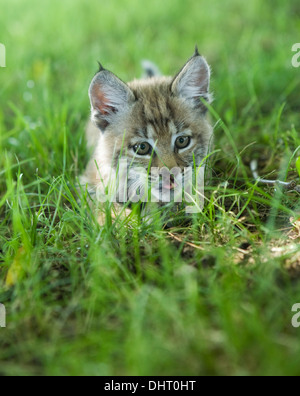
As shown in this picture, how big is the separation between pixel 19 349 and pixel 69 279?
0.48 m

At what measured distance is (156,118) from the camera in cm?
296

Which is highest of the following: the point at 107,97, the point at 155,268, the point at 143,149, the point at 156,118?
the point at 107,97

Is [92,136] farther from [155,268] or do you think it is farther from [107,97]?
[155,268]

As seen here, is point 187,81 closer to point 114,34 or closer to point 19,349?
point 19,349

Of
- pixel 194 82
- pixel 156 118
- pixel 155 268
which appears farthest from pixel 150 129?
pixel 155 268

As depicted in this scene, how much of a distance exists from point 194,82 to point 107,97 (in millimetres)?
700

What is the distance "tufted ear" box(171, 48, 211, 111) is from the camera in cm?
305

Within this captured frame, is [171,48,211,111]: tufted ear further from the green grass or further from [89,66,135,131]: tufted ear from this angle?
the green grass

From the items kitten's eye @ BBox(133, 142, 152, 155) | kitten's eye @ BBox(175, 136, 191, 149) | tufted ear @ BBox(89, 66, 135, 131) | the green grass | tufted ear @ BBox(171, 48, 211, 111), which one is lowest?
the green grass

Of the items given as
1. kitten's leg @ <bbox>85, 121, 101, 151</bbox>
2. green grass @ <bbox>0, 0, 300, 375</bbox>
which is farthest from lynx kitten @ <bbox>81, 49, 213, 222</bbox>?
kitten's leg @ <bbox>85, 121, 101, 151</bbox>

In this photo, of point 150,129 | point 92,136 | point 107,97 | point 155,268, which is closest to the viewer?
point 155,268

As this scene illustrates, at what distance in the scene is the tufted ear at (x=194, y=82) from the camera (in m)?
3.05
